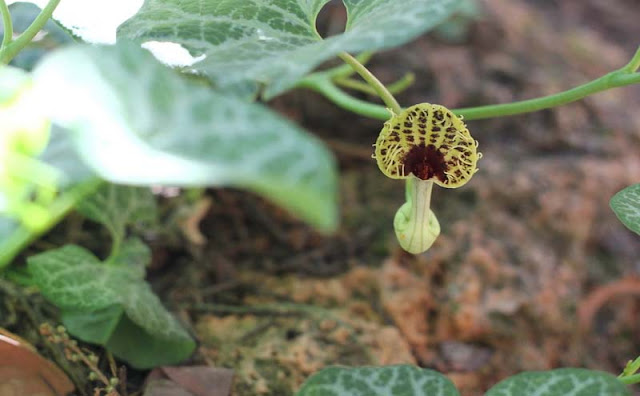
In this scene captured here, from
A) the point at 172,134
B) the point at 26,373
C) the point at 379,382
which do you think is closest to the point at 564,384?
the point at 379,382

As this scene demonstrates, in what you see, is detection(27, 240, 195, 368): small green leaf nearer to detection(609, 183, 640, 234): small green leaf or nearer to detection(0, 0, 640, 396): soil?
detection(0, 0, 640, 396): soil

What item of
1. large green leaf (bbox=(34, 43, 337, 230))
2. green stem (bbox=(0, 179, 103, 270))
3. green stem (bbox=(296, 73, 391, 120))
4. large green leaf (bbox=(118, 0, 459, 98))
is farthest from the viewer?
green stem (bbox=(296, 73, 391, 120))

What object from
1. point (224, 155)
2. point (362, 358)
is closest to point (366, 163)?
point (362, 358)

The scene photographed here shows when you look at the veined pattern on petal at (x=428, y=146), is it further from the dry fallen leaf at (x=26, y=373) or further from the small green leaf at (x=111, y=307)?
the dry fallen leaf at (x=26, y=373)

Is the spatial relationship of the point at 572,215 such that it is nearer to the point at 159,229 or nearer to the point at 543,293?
the point at 543,293

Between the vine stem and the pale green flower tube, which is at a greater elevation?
the vine stem

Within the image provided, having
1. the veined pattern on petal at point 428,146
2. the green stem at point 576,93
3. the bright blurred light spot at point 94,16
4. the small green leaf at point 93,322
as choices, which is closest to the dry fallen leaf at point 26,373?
the small green leaf at point 93,322

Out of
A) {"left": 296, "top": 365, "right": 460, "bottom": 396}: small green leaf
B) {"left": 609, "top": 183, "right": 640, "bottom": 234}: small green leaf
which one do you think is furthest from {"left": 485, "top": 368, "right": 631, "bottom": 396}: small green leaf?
{"left": 609, "top": 183, "right": 640, "bottom": 234}: small green leaf

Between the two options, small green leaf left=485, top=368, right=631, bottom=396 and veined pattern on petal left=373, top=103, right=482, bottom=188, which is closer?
small green leaf left=485, top=368, right=631, bottom=396

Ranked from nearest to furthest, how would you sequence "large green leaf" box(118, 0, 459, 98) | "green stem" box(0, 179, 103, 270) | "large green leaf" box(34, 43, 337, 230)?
"large green leaf" box(34, 43, 337, 230)
"green stem" box(0, 179, 103, 270)
"large green leaf" box(118, 0, 459, 98)
